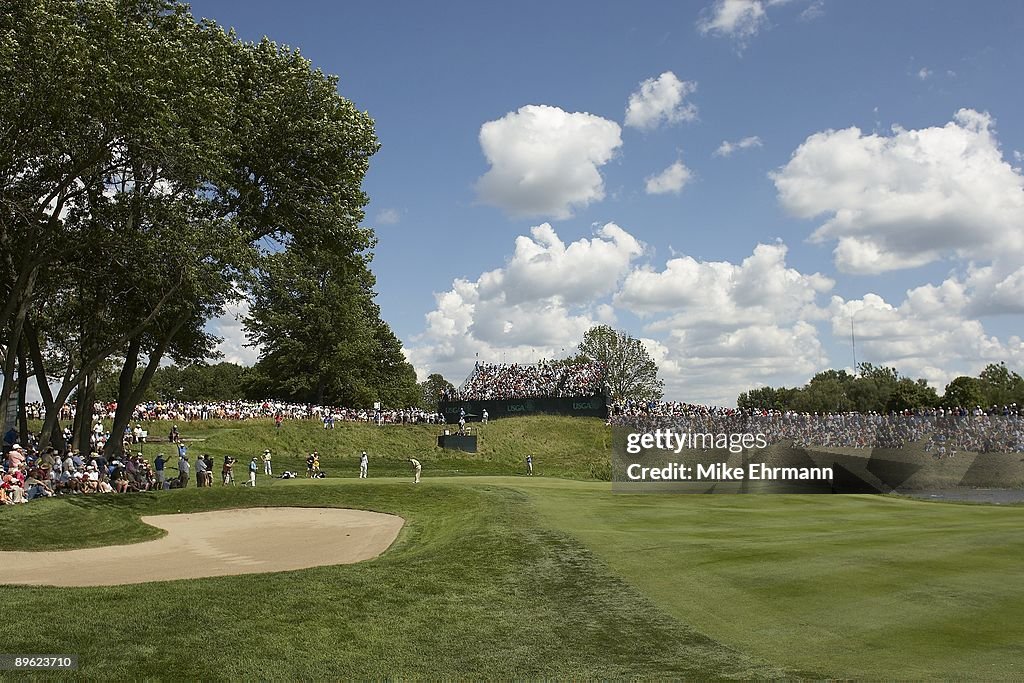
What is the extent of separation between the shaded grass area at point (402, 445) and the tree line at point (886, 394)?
31882 millimetres

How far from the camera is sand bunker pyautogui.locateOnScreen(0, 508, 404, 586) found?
16.3 m

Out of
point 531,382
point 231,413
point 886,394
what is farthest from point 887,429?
point 886,394

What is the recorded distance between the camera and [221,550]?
64.1 feet

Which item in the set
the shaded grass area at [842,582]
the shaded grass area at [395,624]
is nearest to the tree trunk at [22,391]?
the shaded grass area at [395,624]

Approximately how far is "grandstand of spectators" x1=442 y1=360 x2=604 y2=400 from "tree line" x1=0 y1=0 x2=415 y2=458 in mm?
30524

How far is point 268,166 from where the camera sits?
31688 millimetres

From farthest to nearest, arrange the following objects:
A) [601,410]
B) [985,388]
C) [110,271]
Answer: [985,388]
[601,410]
[110,271]

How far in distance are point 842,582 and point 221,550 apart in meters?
15.2

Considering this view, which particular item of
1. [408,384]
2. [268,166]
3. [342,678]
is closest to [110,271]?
[268,166]

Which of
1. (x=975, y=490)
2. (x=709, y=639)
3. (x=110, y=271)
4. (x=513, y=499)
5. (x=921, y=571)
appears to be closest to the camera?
(x=709, y=639)

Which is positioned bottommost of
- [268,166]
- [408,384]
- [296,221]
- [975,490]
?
[975,490]

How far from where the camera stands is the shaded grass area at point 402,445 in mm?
46531

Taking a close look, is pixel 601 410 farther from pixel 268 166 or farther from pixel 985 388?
pixel 985 388

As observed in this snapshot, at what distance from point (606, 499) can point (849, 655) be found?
16882mm
